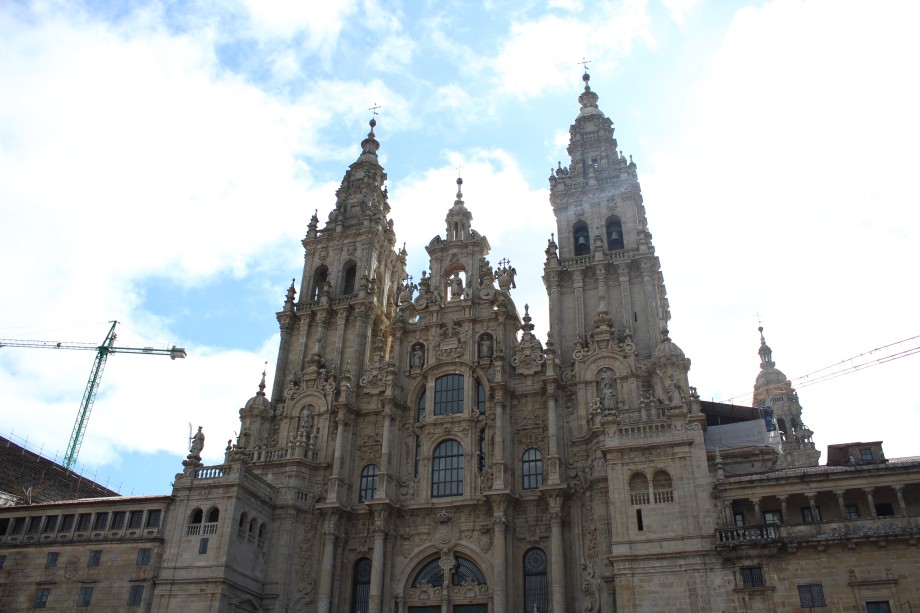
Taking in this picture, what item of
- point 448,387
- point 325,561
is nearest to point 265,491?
point 325,561

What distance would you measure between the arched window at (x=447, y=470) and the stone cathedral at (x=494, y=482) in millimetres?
185

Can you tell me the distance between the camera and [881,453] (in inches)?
1531

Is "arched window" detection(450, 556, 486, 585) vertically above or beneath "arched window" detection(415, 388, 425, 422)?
beneath

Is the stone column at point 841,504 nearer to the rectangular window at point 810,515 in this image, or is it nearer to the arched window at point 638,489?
the rectangular window at point 810,515

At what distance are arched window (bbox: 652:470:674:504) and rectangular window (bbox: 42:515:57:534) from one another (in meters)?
33.1

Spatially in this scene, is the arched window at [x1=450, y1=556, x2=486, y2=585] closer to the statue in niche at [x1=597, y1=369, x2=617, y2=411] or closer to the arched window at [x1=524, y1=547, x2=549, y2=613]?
the arched window at [x1=524, y1=547, x2=549, y2=613]

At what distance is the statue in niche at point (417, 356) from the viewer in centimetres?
5238

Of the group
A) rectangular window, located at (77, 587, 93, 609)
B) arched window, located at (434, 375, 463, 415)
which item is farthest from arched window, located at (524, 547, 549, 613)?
rectangular window, located at (77, 587, 93, 609)

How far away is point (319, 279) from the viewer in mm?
60062

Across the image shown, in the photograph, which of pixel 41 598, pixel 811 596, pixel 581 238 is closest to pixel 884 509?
pixel 811 596

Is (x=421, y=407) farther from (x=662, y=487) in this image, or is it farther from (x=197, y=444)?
Answer: (x=662, y=487)

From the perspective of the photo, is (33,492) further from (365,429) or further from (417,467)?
(417,467)

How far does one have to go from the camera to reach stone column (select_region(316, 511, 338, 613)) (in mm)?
44375

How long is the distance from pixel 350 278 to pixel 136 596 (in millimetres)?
26809
